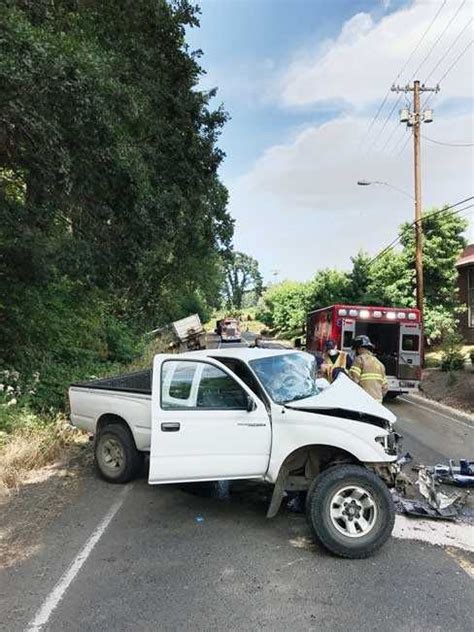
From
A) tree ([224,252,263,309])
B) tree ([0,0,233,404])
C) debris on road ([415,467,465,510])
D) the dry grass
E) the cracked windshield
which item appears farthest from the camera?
tree ([224,252,263,309])

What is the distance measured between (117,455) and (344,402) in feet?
10.9

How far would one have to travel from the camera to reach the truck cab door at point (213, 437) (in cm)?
525

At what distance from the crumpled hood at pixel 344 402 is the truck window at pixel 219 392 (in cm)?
52

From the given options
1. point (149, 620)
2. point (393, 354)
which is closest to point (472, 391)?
point (393, 354)

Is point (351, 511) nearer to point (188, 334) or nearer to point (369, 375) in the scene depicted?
point (369, 375)

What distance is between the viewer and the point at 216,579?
4.35 m

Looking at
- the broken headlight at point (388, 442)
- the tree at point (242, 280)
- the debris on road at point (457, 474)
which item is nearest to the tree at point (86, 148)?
the broken headlight at point (388, 442)

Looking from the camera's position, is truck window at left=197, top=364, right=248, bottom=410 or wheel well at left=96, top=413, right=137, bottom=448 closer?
truck window at left=197, top=364, right=248, bottom=410

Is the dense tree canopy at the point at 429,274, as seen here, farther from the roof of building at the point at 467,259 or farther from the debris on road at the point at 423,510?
the debris on road at the point at 423,510

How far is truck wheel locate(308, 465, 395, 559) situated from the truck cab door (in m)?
0.66

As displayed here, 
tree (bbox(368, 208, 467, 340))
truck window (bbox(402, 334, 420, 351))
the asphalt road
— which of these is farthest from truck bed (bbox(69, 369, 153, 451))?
tree (bbox(368, 208, 467, 340))

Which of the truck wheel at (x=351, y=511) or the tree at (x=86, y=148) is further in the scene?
the tree at (x=86, y=148)

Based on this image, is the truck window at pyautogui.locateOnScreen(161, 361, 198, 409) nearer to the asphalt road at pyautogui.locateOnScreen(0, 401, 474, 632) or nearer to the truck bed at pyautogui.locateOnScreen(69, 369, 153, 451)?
the truck bed at pyautogui.locateOnScreen(69, 369, 153, 451)

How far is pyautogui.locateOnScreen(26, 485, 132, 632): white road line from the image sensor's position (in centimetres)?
373
